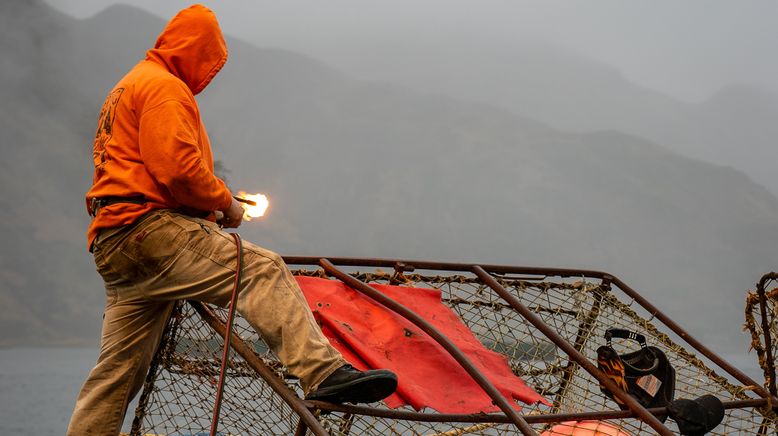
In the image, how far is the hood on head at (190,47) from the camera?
8.93 ft

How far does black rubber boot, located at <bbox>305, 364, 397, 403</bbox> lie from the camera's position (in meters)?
2.29

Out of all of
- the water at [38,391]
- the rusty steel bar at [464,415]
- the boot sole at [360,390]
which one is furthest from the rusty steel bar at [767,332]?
the water at [38,391]

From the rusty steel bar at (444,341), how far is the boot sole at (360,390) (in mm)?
433

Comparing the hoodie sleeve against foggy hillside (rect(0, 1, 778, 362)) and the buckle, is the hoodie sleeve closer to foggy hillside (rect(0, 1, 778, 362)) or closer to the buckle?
the buckle

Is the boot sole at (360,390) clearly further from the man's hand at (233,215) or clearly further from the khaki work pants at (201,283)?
the man's hand at (233,215)

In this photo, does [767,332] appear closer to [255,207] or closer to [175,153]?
[255,207]

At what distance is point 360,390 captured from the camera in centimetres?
231

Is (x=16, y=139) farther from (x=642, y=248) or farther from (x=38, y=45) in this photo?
(x=642, y=248)

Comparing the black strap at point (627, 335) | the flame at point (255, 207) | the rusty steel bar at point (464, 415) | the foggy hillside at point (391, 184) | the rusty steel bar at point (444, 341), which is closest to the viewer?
the rusty steel bar at point (464, 415)

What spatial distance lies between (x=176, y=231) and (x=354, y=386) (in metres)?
0.77

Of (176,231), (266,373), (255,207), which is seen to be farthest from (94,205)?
(266,373)

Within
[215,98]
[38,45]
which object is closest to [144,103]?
[38,45]

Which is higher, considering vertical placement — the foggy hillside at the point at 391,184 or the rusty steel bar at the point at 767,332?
the foggy hillside at the point at 391,184

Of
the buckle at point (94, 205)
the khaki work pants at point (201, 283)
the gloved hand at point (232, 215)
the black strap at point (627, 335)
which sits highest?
the black strap at point (627, 335)
